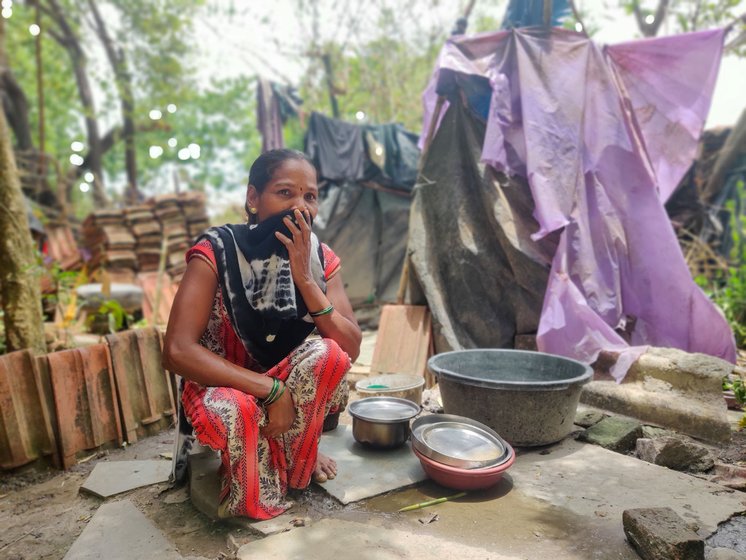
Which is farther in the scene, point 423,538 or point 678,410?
point 678,410

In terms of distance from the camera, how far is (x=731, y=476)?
7.98 ft

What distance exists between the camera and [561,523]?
2043 millimetres

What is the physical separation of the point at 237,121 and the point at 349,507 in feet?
76.1

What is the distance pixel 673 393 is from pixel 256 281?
286 centimetres

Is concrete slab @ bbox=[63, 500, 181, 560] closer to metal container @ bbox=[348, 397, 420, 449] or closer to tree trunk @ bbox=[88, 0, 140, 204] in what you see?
metal container @ bbox=[348, 397, 420, 449]

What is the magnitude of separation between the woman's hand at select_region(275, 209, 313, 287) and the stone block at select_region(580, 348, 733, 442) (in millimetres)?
2515

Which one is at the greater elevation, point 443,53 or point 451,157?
point 443,53

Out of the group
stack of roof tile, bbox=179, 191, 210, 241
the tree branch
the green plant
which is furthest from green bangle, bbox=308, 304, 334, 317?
the tree branch

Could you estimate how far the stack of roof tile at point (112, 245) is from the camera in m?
9.04

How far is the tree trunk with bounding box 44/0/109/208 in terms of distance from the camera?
11.9 meters

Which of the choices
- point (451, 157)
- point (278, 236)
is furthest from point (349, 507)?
point (451, 157)

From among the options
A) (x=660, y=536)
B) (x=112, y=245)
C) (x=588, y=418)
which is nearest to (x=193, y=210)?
(x=112, y=245)

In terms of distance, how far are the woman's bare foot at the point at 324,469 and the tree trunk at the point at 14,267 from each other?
8.26 feet

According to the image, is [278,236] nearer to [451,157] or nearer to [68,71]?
[451,157]
